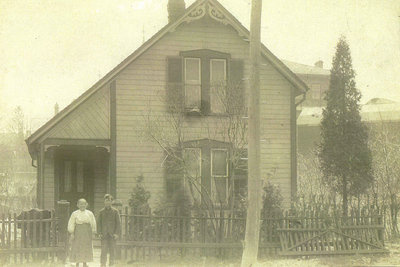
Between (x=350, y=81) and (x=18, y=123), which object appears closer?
(x=350, y=81)

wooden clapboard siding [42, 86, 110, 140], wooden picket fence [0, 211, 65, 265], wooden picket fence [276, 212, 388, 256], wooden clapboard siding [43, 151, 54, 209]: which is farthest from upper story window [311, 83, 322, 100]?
wooden picket fence [0, 211, 65, 265]

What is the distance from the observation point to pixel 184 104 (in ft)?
52.7

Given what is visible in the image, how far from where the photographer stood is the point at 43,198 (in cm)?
1662

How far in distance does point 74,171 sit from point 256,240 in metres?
9.52

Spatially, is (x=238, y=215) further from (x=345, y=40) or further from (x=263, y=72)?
(x=345, y=40)

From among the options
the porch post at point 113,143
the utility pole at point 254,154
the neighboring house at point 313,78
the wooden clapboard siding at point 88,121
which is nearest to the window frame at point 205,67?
the porch post at point 113,143

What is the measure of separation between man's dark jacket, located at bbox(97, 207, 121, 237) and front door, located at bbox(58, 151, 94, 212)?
6630mm

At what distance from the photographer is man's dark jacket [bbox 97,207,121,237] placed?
37.3 ft

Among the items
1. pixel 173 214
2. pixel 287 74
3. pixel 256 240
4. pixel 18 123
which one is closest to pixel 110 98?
pixel 173 214

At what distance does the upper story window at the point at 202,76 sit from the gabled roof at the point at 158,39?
0.92m

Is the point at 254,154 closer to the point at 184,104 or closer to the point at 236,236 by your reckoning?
the point at 236,236

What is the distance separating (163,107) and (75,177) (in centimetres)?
460

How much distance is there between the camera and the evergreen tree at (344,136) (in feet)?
50.5

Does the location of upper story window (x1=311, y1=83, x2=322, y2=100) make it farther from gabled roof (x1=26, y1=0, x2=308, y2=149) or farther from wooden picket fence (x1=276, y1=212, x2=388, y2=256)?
wooden picket fence (x1=276, y1=212, x2=388, y2=256)
